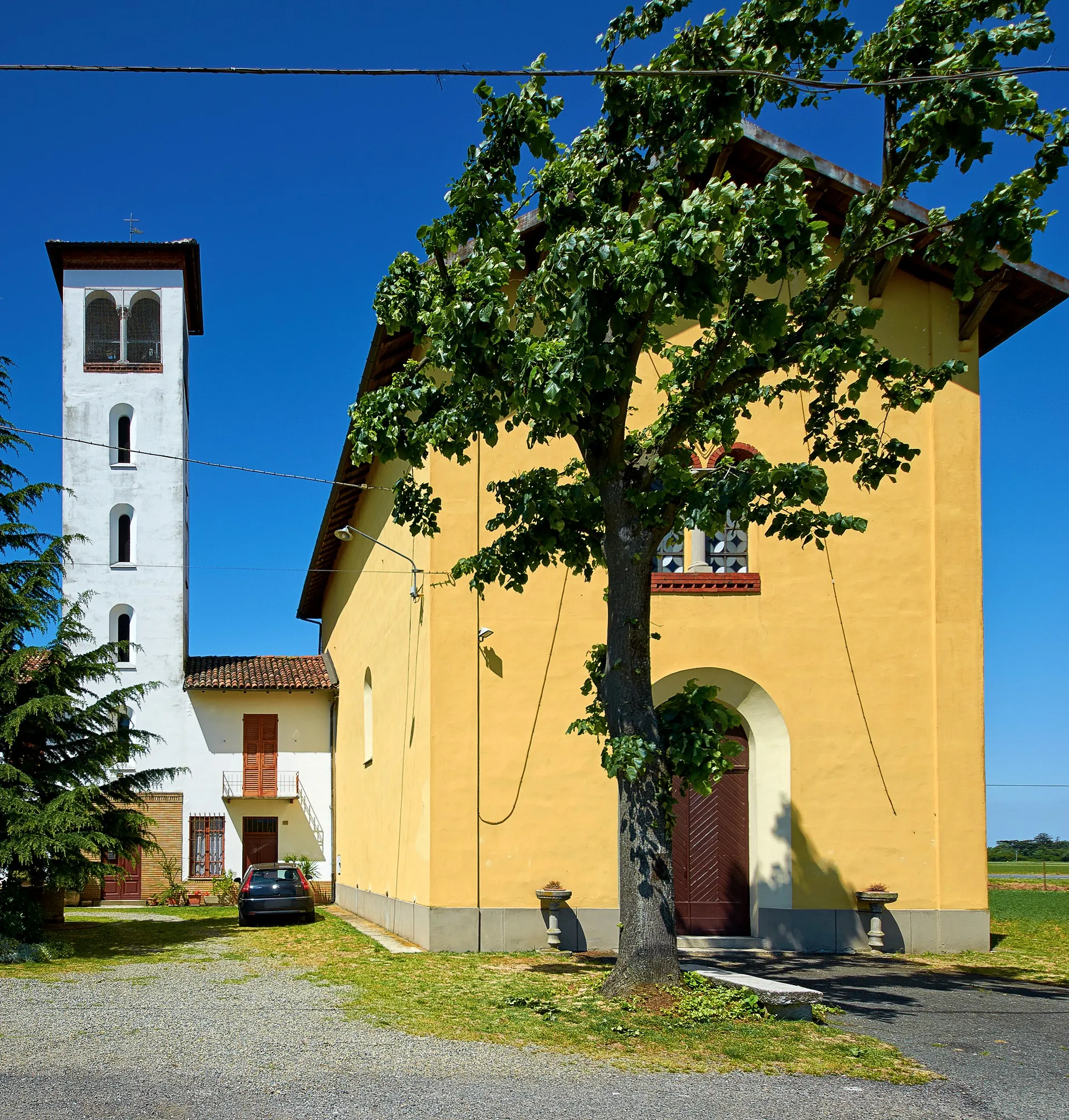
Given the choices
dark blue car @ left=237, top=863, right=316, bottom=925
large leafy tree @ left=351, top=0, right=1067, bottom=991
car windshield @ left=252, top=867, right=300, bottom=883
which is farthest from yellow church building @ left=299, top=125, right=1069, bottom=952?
car windshield @ left=252, top=867, right=300, bottom=883

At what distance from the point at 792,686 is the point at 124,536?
24511mm

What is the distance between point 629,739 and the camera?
33.5 feet

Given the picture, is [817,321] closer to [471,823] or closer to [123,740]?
[471,823]

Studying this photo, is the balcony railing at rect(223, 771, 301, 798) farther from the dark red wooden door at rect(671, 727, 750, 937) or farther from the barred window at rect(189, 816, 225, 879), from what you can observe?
the dark red wooden door at rect(671, 727, 750, 937)

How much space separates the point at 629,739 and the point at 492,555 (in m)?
2.44

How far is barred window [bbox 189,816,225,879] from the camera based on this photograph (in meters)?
31.7

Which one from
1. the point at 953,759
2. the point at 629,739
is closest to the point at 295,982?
the point at 629,739

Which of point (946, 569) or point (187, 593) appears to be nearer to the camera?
point (946, 569)

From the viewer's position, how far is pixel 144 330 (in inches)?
1379

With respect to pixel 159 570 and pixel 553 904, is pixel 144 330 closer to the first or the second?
pixel 159 570

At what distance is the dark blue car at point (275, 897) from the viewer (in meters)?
21.9

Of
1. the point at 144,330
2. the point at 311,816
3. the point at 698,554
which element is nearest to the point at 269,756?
the point at 311,816

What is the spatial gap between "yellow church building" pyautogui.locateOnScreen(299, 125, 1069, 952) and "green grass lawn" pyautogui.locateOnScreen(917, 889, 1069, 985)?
494 mm

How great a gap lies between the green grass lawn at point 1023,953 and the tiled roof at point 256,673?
19277mm
